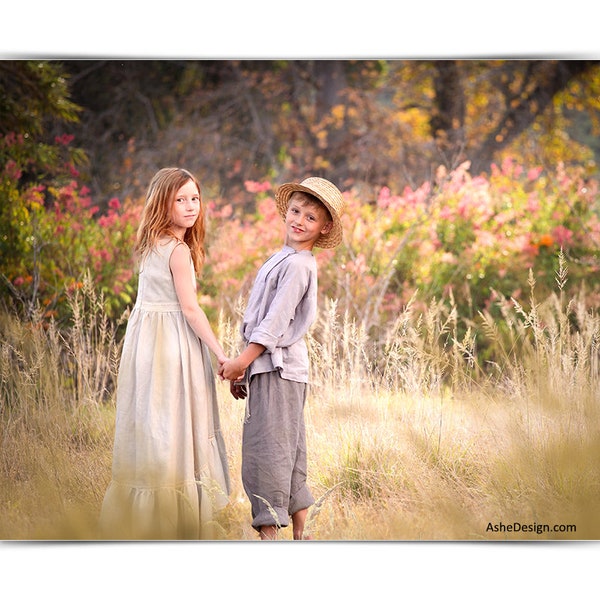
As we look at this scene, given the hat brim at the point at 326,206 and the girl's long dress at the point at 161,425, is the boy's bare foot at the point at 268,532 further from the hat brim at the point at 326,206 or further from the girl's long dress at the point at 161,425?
the hat brim at the point at 326,206

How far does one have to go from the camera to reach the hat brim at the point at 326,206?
10.5ft

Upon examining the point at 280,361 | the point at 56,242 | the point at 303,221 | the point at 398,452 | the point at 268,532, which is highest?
the point at 56,242

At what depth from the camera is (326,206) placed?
324 centimetres

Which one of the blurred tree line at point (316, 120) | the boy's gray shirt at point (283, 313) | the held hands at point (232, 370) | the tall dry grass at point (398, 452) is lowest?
the tall dry grass at point (398, 452)

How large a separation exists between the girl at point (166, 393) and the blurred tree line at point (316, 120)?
3.19 meters

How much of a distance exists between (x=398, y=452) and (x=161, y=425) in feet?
3.81

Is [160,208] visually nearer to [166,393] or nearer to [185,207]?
[185,207]

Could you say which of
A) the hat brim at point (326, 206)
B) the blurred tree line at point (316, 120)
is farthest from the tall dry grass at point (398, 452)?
the blurred tree line at point (316, 120)

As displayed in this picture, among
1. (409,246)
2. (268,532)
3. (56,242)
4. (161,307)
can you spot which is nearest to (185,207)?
(161,307)

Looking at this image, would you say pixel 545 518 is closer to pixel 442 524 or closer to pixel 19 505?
pixel 442 524

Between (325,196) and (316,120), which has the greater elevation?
(316,120)

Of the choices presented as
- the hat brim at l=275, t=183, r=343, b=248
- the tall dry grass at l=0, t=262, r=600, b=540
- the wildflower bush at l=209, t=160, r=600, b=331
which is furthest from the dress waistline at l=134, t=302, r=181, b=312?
the wildflower bush at l=209, t=160, r=600, b=331

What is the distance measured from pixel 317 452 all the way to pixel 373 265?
2.00 meters

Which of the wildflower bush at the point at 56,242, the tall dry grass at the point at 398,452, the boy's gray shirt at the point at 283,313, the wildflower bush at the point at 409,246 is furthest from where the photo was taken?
the wildflower bush at the point at 409,246
